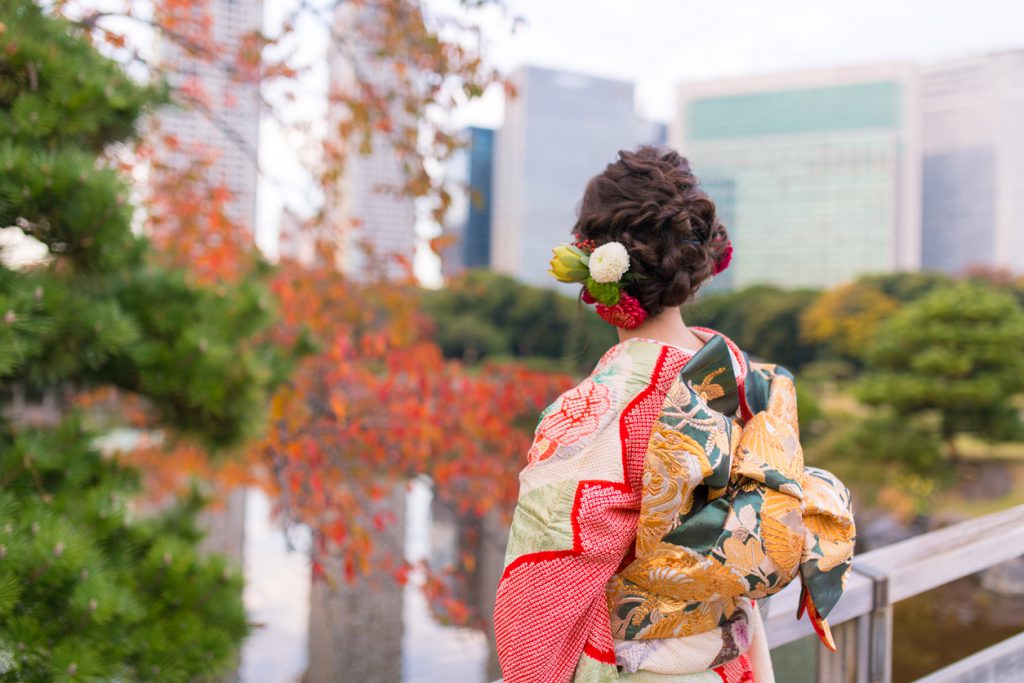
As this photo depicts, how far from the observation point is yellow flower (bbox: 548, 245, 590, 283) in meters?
0.97

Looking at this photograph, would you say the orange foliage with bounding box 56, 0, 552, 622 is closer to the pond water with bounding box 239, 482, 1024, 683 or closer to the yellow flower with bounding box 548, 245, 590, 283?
the yellow flower with bounding box 548, 245, 590, 283

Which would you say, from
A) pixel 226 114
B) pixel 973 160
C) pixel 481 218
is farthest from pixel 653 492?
pixel 973 160

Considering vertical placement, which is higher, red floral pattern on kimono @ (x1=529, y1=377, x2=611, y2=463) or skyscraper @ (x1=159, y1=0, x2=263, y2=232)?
skyscraper @ (x1=159, y1=0, x2=263, y2=232)

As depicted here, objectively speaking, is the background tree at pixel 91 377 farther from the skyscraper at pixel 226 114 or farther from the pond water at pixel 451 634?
the pond water at pixel 451 634

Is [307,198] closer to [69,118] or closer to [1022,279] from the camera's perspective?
[69,118]

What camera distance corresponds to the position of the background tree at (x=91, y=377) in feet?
4.96

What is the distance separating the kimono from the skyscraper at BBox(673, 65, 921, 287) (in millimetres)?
51456

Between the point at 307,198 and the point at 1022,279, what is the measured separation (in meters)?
24.4

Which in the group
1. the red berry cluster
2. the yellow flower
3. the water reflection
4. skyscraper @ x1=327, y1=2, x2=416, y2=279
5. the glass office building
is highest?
the glass office building

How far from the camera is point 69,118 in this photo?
185 centimetres

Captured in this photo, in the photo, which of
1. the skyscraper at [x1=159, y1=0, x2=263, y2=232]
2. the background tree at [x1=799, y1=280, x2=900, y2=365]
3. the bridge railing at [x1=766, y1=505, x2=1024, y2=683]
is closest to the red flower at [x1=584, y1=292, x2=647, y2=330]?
the bridge railing at [x1=766, y1=505, x2=1024, y2=683]

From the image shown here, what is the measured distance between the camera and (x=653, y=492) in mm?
873

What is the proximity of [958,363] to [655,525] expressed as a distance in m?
10.1

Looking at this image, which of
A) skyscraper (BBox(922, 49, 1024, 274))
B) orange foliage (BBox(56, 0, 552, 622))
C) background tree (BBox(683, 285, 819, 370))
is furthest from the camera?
skyscraper (BBox(922, 49, 1024, 274))
